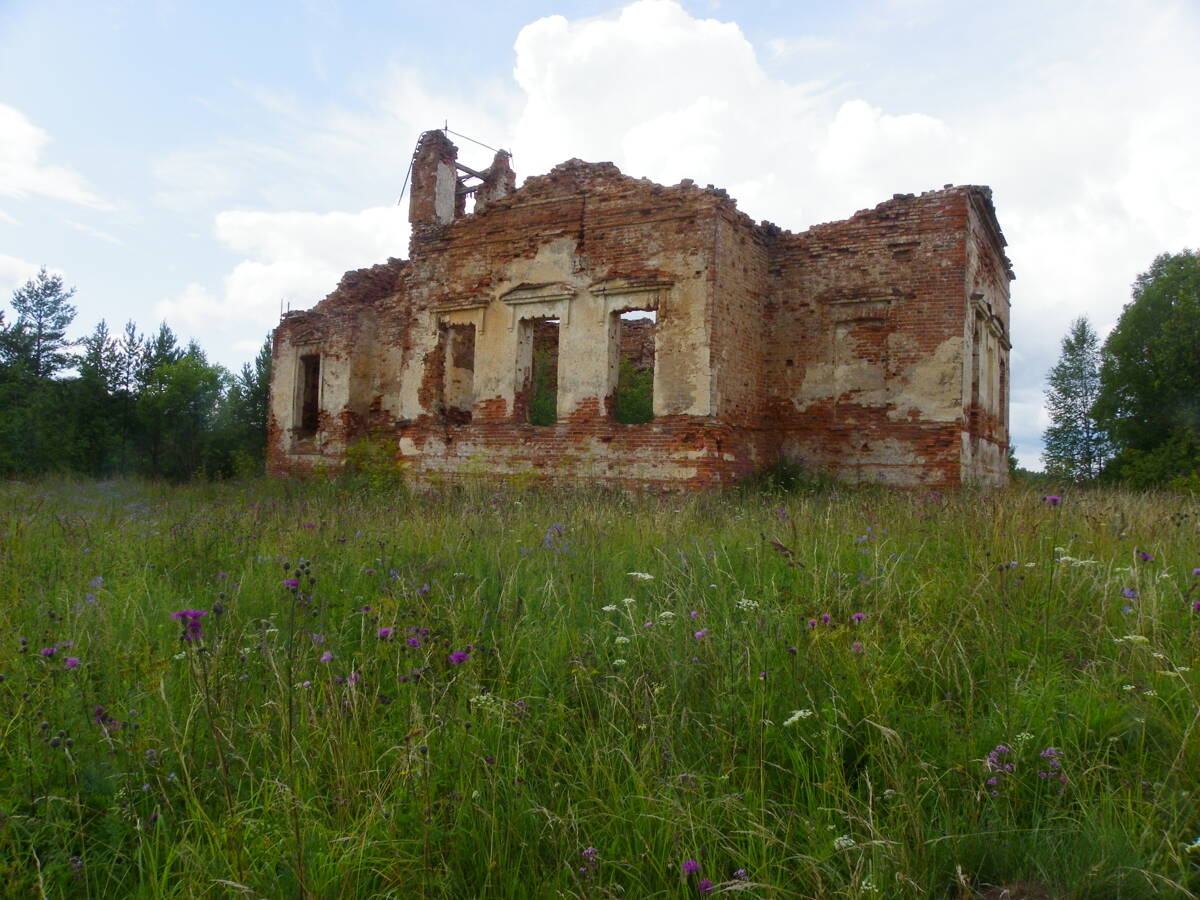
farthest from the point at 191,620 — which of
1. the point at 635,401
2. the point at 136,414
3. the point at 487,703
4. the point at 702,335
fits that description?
the point at 136,414

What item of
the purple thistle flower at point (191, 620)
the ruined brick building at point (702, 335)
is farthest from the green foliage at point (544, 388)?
the purple thistle flower at point (191, 620)

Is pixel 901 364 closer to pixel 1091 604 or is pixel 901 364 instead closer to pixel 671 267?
pixel 671 267

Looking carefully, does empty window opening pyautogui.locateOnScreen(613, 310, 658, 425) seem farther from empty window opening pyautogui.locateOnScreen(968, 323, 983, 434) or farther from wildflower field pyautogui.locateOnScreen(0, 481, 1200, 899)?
wildflower field pyautogui.locateOnScreen(0, 481, 1200, 899)

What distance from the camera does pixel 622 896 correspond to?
1.92 metres

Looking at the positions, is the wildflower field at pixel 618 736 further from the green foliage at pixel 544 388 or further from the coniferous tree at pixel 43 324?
the coniferous tree at pixel 43 324

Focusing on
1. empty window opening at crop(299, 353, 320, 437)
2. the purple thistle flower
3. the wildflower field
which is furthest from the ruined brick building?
the purple thistle flower

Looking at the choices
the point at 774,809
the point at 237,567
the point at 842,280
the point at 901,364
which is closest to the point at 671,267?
the point at 842,280

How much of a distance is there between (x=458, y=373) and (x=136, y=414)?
12.9 metres

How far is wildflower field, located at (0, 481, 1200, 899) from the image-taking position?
1.94 m

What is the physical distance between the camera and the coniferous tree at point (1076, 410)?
32.6 metres

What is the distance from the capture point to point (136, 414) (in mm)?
22656

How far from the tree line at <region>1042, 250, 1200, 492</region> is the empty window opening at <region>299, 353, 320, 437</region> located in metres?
23.5

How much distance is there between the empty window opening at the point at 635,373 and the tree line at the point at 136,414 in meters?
10.2

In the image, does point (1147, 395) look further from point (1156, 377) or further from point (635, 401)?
point (635, 401)
